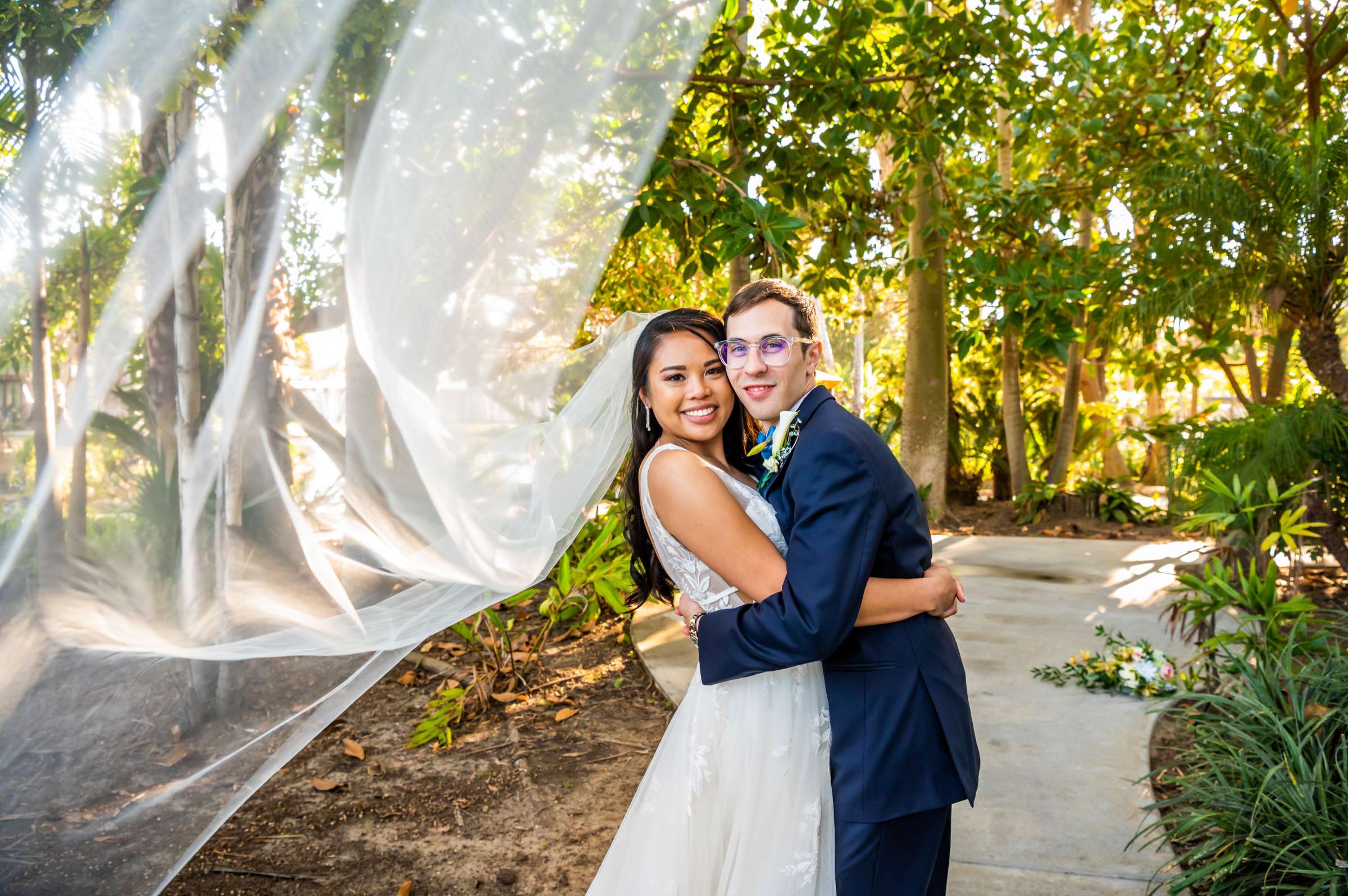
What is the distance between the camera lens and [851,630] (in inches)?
69.6

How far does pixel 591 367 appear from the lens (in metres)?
2.27

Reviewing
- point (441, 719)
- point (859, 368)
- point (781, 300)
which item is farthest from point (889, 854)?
point (859, 368)

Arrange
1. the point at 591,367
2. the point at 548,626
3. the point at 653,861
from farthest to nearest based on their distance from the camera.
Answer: the point at 548,626
the point at 591,367
the point at 653,861

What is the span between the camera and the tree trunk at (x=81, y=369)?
4.42 ft

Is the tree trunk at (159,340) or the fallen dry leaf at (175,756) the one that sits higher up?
the tree trunk at (159,340)

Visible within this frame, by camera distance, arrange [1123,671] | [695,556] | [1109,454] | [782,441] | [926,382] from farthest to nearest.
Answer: [1109,454]
[926,382]
[1123,671]
[695,556]
[782,441]

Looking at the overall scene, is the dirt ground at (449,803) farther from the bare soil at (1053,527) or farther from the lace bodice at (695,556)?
the bare soil at (1053,527)

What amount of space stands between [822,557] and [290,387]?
96cm

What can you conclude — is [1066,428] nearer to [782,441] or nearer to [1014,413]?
[1014,413]

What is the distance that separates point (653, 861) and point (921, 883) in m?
0.56

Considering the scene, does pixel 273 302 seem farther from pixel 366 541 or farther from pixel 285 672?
pixel 285 672

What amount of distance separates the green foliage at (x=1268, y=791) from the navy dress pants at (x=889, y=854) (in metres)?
0.94

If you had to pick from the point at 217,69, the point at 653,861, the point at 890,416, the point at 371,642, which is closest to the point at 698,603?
the point at 653,861

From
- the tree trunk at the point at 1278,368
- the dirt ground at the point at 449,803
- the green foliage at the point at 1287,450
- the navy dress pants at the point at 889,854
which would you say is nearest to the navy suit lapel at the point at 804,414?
the navy dress pants at the point at 889,854
